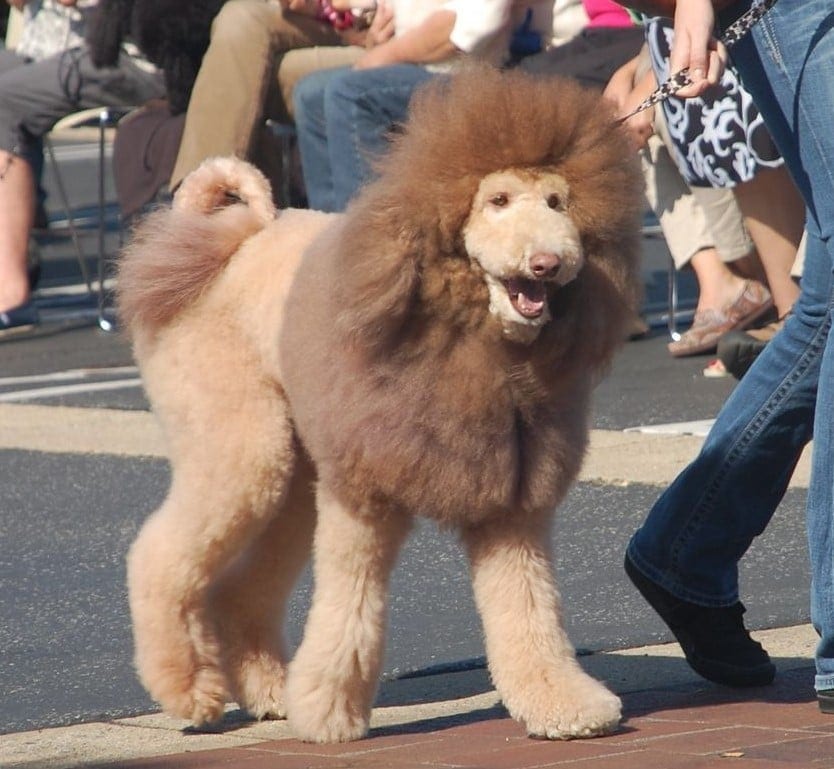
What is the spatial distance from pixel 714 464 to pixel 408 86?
12.4 ft

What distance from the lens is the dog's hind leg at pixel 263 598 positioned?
157 inches

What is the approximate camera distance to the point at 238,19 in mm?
8281

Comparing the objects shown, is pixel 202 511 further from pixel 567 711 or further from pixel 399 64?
pixel 399 64

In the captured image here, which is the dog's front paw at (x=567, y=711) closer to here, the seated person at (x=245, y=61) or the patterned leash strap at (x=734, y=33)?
the patterned leash strap at (x=734, y=33)

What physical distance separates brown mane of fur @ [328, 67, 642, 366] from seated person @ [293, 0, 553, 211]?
3724 mm

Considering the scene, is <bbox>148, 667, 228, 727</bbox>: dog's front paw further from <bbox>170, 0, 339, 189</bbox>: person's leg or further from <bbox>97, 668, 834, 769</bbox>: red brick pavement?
<bbox>170, 0, 339, 189</bbox>: person's leg

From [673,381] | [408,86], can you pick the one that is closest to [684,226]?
[673,381]

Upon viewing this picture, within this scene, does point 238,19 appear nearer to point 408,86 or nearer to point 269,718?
point 408,86

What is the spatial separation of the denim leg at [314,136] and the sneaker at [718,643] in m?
4.13

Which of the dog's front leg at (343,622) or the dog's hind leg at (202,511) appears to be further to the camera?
the dog's hind leg at (202,511)

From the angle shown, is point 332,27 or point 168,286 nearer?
point 168,286

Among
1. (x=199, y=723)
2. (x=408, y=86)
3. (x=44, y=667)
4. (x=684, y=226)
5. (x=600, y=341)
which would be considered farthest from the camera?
(x=684, y=226)

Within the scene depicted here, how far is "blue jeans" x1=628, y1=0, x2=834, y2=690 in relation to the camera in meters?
3.49

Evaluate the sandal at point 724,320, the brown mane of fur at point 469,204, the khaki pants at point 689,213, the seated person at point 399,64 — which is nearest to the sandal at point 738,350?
the sandal at point 724,320
